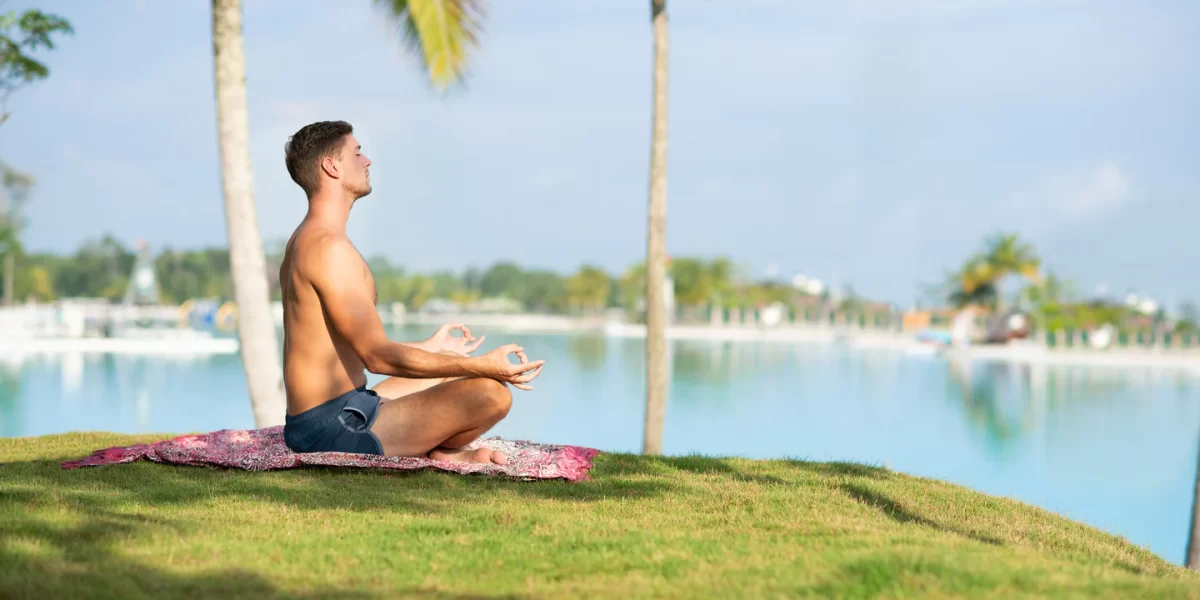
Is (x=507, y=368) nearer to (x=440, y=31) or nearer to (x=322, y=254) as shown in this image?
(x=322, y=254)

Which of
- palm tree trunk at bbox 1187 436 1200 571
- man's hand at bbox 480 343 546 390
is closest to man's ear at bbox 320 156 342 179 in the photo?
man's hand at bbox 480 343 546 390

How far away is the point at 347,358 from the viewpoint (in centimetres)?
426

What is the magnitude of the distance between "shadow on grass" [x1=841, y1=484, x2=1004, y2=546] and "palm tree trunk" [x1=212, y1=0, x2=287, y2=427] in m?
4.04

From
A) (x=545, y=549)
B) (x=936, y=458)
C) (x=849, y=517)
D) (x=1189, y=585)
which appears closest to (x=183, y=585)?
(x=545, y=549)

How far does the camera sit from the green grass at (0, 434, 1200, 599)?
2730mm

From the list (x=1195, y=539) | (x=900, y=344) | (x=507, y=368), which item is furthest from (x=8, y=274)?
(x=1195, y=539)

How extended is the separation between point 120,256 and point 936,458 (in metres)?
84.8

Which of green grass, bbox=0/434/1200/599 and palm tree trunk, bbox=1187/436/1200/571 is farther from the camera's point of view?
palm tree trunk, bbox=1187/436/1200/571

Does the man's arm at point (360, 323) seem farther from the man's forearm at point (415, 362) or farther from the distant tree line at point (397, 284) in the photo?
the distant tree line at point (397, 284)

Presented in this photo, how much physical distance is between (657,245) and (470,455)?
12.8 ft

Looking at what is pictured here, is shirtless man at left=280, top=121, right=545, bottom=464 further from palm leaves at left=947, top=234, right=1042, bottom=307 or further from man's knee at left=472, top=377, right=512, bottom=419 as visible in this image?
palm leaves at left=947, top=234, right=1042, bottom=307

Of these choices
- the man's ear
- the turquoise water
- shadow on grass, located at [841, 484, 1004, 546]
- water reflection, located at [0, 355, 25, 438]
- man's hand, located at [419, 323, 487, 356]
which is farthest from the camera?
water reflection, located at [0, 355, 25, 438]

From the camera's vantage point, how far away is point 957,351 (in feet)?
141

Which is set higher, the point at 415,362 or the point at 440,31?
the point at 440,31
